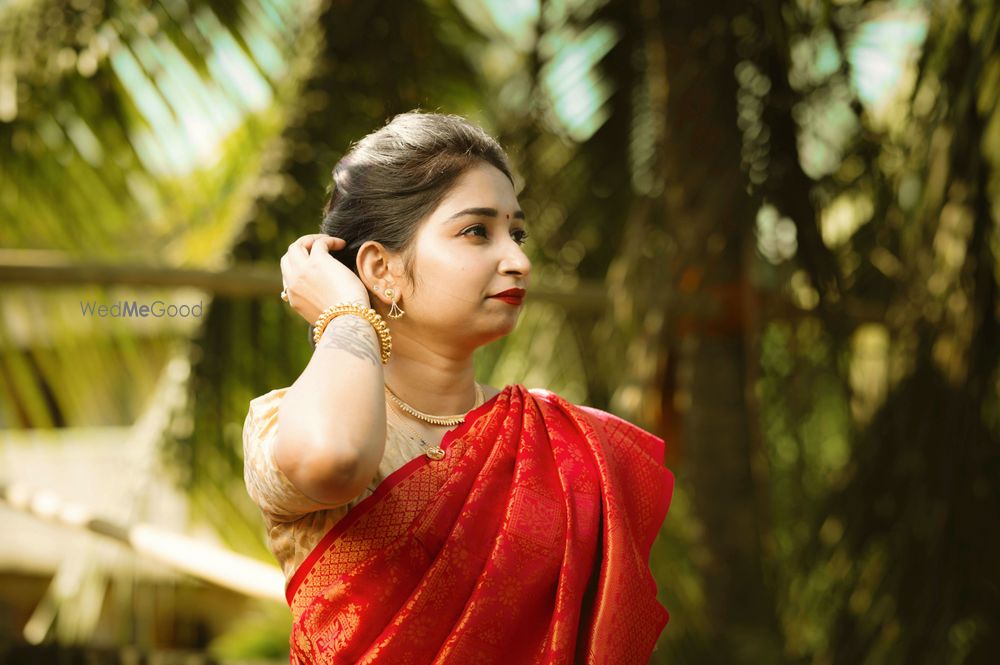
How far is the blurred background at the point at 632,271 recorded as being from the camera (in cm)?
243

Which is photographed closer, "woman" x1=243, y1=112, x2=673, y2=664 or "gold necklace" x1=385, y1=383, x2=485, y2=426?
"woman" x1=243, y1=112, x2=673, y2=664

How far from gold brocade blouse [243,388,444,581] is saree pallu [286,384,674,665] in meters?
0.01

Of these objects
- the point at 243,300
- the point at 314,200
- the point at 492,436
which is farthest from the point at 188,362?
the point at 492,436

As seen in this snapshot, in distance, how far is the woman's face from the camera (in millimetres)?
1168

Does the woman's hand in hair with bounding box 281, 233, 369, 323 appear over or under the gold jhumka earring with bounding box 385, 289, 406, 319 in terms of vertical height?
over

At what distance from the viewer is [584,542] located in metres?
1.16

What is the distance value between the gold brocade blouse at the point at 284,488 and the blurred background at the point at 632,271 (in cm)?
55

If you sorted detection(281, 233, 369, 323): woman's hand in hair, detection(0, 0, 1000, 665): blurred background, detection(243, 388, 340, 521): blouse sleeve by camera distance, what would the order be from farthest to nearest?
detection(0, 0, 1000, 665): blurred background → detection(281, 233, 369, 323): woman's hand in hair → detection(243, 388, 340, 521): blouse sleeve

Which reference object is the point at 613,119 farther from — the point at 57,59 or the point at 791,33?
the point at 57,59

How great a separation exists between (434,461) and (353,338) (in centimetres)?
15

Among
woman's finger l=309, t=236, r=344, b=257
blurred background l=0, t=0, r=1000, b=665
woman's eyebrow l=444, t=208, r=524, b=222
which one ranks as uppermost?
woman's eyebrow l=444, t=208, r=524, b=222

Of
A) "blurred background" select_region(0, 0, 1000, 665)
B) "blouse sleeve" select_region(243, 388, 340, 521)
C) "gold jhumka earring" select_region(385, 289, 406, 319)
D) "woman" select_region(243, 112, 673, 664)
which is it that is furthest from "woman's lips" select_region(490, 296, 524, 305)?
"blurred background" select_region(0, 0, 1000, 665)

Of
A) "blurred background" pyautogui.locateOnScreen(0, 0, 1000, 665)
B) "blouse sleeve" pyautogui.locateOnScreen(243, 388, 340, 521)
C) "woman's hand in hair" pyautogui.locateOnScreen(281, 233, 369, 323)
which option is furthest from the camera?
"blurred background" pyautogui.locateOnScreen(0, 0, 1000, 665)

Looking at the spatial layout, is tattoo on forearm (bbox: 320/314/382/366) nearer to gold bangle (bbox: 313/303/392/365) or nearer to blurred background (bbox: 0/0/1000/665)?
gold bangle (bbox: 313/303/392/365)
